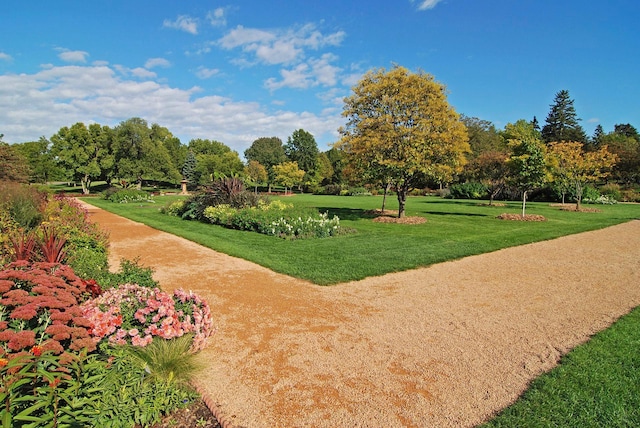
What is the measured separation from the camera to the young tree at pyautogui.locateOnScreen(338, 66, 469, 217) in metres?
14.4

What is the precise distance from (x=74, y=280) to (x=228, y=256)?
4.93 meters

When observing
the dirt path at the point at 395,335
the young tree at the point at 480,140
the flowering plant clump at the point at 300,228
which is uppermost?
the young tree at the point at 480,140

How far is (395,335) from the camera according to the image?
413cm

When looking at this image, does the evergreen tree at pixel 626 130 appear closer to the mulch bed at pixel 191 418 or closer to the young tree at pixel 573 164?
the young tree at pixel 573 164

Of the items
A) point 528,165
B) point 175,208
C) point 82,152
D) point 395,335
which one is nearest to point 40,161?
point 82,152

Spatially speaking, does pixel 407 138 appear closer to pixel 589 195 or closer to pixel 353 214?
pixel 353 214

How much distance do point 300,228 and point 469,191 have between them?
2952cm

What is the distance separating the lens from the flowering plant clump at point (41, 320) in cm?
230

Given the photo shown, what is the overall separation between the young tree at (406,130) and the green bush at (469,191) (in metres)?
22.7

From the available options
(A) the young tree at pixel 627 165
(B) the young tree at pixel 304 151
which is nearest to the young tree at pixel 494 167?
(A) the young tree at pixel 627 165

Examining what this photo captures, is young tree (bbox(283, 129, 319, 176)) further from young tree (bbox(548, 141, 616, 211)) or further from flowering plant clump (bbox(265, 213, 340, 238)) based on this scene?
flowering plant clump (bbox(265, 213, 340, 238))

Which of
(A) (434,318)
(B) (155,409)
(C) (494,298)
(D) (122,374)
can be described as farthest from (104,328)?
(C) (494,298)

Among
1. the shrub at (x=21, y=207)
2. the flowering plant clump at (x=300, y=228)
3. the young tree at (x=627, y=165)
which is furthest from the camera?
the young tree at (x=627, y=165)

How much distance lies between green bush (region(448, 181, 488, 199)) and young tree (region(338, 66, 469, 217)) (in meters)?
22.7
